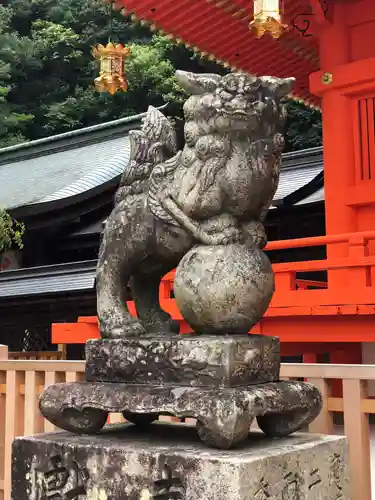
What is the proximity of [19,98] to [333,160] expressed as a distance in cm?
2336

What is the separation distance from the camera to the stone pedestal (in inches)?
65.2

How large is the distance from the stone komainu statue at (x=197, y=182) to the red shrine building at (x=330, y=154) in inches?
105

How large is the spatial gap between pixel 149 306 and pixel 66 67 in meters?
26.7

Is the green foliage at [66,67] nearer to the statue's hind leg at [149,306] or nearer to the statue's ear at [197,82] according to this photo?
the statue's hind leg at [149,306]

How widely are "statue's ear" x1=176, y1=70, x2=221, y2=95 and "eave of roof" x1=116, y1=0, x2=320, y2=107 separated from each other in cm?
421

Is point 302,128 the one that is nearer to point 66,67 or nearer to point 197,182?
point 66,67

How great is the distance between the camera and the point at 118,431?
2035 mm

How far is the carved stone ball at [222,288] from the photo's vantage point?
177 centimetres

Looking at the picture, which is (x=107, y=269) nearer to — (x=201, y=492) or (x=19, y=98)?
(x=201, y=492)

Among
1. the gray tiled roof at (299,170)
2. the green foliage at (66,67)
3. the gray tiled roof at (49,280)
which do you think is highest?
the green foliage at (66,67)

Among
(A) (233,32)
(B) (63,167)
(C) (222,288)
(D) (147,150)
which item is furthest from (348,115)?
(B) (63,167)

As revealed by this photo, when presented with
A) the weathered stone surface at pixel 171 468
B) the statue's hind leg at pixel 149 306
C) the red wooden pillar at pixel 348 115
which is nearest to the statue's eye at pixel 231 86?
the statue's hind leg at pixel 149 306

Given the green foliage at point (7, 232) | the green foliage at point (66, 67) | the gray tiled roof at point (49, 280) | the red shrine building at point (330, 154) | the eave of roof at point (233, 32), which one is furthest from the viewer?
the green foliage at point (66, 67)

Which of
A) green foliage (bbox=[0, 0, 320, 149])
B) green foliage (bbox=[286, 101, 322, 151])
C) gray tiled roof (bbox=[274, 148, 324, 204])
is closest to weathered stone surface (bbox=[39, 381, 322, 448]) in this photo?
gray tiled roof (bbox=[274, 148, 324, 204])
